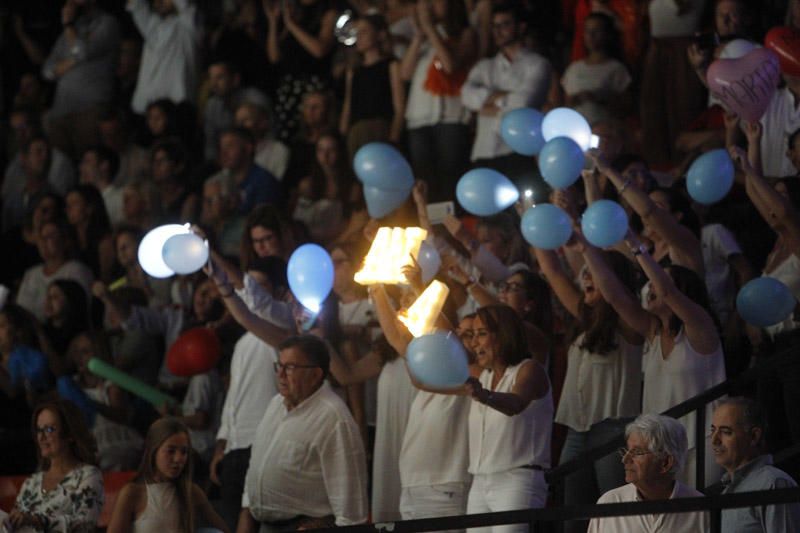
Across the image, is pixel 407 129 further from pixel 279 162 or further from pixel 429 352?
pixel 429 352

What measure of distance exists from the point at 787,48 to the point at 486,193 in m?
1.40

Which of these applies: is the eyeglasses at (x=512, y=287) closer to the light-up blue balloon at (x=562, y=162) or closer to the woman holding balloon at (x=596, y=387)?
the woman holding balloon at (x=596, y=387)

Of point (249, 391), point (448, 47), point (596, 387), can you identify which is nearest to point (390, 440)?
point (249, 391)

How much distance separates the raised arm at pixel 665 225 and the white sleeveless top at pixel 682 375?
502 millimetres

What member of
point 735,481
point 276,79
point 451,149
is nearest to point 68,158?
point 276,79

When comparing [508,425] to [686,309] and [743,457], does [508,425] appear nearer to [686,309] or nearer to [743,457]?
[686,309]

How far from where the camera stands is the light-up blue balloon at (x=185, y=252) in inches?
269

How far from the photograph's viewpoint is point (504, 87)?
8992 mm

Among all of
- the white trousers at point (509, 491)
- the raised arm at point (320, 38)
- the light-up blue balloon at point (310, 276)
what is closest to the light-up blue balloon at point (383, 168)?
the light-up blue balloon at point (310, 276)

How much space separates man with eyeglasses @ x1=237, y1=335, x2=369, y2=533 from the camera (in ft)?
21.0

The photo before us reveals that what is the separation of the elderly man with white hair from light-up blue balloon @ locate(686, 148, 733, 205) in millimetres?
1718

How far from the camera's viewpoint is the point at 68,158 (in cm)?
1140

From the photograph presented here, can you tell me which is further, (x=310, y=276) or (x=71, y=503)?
(x=310, y=276)

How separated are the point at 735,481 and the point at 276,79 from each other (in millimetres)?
5896
